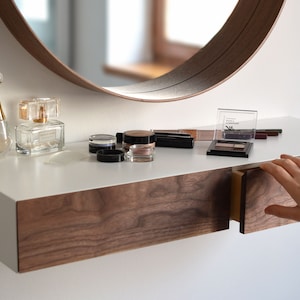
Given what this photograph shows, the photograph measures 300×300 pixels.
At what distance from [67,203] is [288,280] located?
3.33 feet

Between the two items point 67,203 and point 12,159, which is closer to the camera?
point 67,203

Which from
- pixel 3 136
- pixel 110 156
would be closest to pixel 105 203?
pixel 110 156

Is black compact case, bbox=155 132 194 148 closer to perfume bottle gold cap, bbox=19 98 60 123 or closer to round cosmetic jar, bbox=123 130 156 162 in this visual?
round cosmetic jar, bbox=123 130 156 162

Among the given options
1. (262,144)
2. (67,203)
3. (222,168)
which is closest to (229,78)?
(262,144)

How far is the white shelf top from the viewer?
3.61 ft

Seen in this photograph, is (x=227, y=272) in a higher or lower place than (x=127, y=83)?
lower

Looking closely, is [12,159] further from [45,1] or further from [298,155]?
[298,155]

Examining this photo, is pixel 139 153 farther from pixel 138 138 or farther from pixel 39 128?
pixel 39 128

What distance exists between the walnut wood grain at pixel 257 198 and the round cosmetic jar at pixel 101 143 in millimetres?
254

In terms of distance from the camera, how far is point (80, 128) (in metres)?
1.42

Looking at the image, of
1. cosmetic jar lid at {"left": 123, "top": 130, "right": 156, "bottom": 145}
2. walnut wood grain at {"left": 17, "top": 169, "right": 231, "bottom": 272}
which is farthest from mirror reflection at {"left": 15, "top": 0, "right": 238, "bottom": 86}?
walnut wood grain at {"left": 17, "top": 169, "right": 231, "bottom": 272}

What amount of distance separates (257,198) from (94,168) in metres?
0.30

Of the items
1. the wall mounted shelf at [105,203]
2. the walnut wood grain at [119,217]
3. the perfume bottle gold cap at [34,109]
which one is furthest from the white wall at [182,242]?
the walnut wood grain at [119,217]

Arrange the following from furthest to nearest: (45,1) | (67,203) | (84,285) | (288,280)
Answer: (288,280) < (84,285) < (45,1) < (67,203)
